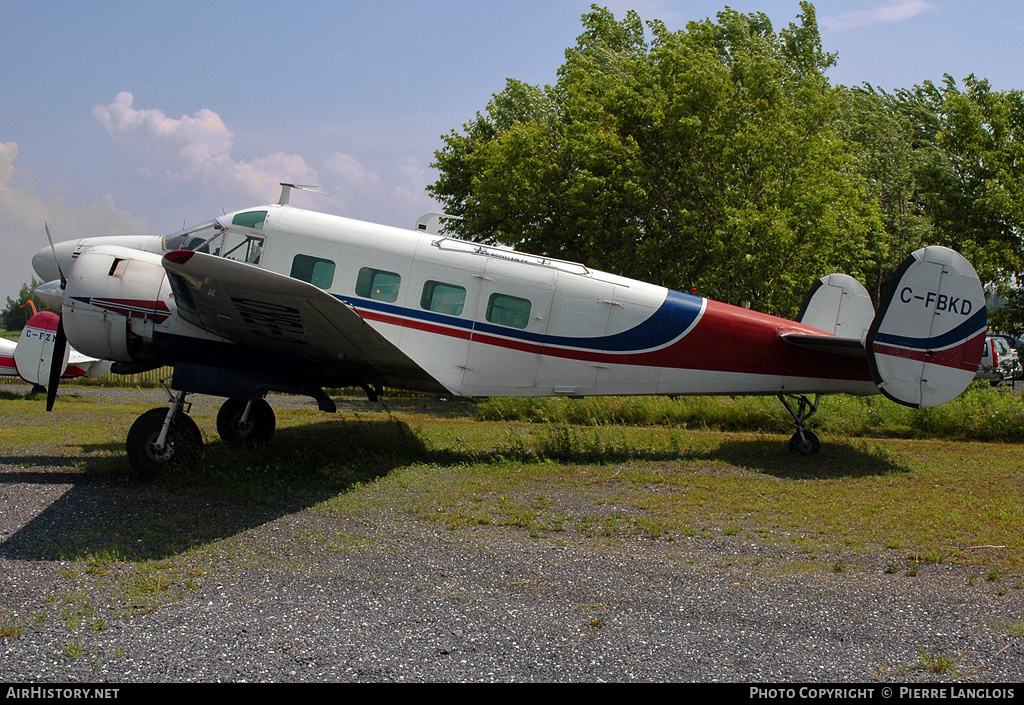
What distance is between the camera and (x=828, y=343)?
31.9 feet

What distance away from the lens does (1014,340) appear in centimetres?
1520

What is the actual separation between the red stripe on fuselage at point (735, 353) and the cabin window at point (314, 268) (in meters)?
2.55

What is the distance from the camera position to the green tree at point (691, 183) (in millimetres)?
17500

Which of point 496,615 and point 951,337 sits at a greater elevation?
point 951,337

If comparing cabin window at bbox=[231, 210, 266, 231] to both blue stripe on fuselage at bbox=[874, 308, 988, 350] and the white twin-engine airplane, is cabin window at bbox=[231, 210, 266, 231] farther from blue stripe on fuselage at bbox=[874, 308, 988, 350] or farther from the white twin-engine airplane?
blue stripe on fuselage at bbox=[874, 308, 988, 350]

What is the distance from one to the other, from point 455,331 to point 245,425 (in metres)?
3.51

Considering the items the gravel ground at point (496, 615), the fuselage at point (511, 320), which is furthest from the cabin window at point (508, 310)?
the gravel ground at point (496, 615)

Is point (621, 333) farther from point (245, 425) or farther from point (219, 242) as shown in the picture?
point (245, 425)

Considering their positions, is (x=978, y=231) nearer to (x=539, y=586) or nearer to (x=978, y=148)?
(x=978, y=148)

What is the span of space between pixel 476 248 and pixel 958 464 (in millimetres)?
7184

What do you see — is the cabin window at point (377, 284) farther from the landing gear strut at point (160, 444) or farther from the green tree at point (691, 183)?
the green tree at point (691, 183)

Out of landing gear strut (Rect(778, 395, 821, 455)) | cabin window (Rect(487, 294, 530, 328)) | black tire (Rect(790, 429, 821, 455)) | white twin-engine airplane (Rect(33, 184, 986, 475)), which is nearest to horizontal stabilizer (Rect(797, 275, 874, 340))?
white twin-engine airplane (Rect(33, 184, 986, 475))

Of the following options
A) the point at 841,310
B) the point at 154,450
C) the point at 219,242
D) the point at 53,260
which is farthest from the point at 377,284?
the point at 841,310
